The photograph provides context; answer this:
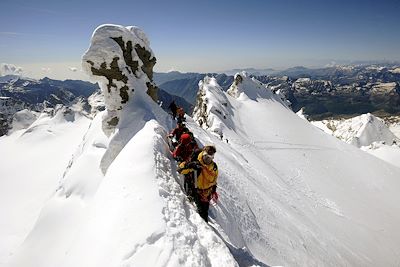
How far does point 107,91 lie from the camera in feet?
74.3

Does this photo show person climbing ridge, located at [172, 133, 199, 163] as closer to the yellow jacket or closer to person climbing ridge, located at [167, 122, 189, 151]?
person climbing ridge, located at [167, 122, 189, 151]

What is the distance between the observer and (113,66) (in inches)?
891

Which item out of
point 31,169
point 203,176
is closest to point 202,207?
point 203,176

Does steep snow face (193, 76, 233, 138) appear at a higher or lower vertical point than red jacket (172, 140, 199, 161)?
lower

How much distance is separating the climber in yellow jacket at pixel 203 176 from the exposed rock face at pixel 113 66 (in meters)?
13.2

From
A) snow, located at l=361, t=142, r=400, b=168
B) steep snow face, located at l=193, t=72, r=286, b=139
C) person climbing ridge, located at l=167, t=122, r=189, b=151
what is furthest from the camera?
snow, located at l=361, t=142, r=400, b=168

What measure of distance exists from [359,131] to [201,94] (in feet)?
259

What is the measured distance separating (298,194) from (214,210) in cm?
2598

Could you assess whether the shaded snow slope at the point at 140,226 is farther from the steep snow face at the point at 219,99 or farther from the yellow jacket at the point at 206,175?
the steep snow face at the point at 219,99

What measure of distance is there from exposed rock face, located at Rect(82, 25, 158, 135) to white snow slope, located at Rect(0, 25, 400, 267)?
2.04 ft

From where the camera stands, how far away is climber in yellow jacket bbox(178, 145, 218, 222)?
1017 cm

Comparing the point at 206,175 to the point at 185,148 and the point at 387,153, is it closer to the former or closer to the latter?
the point at 185,148

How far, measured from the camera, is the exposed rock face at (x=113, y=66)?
72.2 feet

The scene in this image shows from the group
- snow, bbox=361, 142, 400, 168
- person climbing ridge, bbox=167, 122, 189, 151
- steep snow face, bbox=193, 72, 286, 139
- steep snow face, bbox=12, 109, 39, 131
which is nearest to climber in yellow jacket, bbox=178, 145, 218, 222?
person climbing ridge, bbox=167, 122, 189, 151
